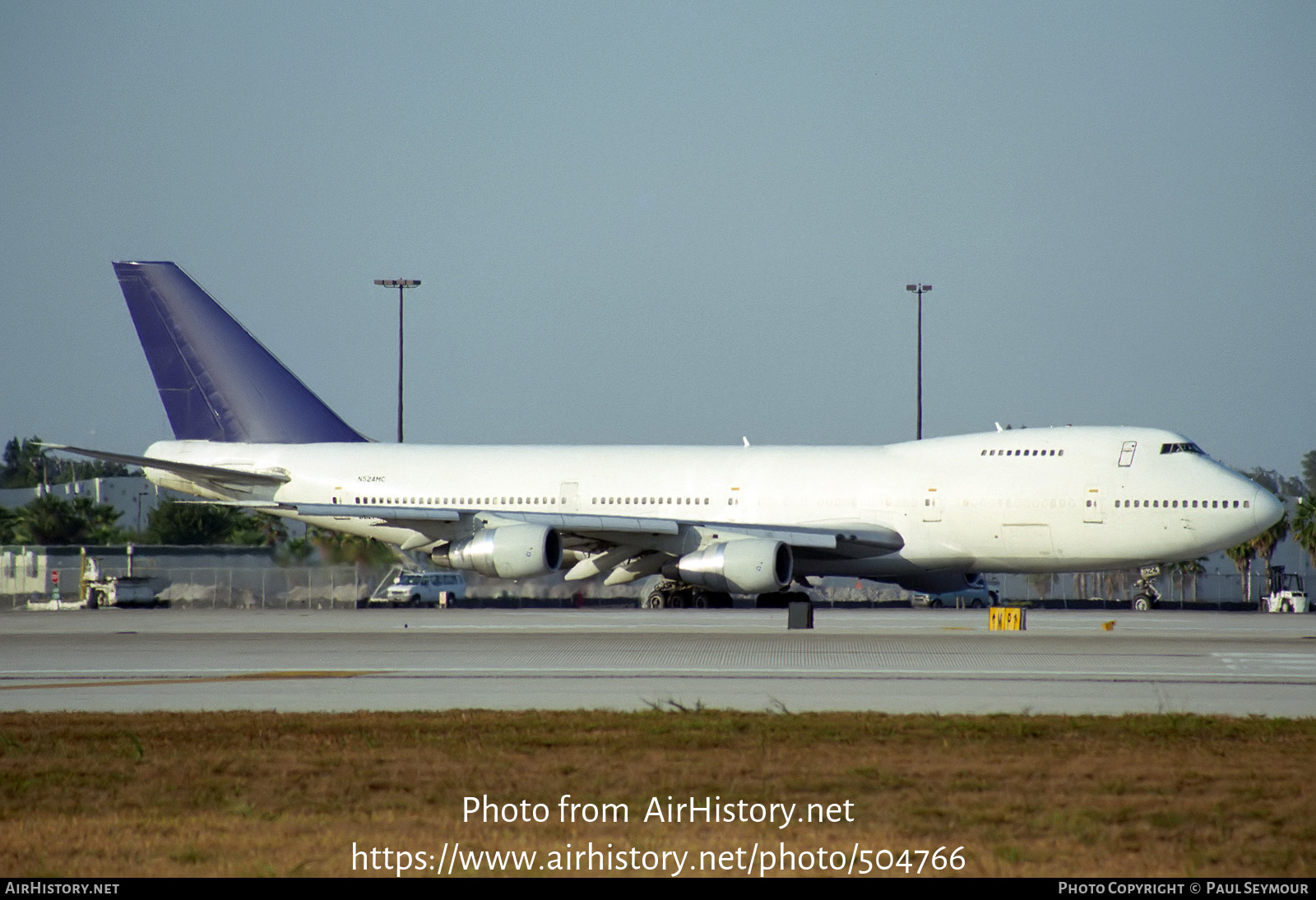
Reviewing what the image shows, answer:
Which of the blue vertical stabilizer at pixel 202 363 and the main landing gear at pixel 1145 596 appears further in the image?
the blue vertical stabilizer at pixel 202 363

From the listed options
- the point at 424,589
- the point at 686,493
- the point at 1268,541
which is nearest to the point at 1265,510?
the point at 686,493

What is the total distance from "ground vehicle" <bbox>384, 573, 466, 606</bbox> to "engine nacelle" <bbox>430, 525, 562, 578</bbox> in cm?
995

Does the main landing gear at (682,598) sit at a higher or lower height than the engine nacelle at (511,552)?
lower

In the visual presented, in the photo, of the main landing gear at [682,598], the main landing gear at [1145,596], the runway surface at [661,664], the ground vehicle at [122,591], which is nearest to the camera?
the runway surface at [661,664]

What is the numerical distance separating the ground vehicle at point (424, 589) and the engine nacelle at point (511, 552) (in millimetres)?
9945

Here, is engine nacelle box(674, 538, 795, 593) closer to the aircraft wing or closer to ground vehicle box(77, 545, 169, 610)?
the aircraft wing

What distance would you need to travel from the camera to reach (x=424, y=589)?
4869 centimetres

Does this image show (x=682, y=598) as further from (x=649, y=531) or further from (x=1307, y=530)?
(x=1307, y=530)

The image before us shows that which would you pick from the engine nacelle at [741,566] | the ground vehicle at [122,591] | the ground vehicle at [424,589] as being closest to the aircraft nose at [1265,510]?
the engine nacelle at [741,566]

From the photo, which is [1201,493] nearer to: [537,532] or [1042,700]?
[537,532]

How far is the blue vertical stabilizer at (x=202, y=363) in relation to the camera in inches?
1672

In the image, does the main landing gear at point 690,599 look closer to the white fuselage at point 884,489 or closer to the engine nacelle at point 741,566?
the white fuselage at point 884,489

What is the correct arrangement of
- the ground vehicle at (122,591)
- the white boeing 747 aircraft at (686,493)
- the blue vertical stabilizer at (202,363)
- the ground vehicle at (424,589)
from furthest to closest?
1. the ground vehicle at (424,589)
2. the blue vertical stabilizer at (202,363)
3. the ground vehicle at (122,591)
4. the white boeing 747 aircraft at (686,493)
